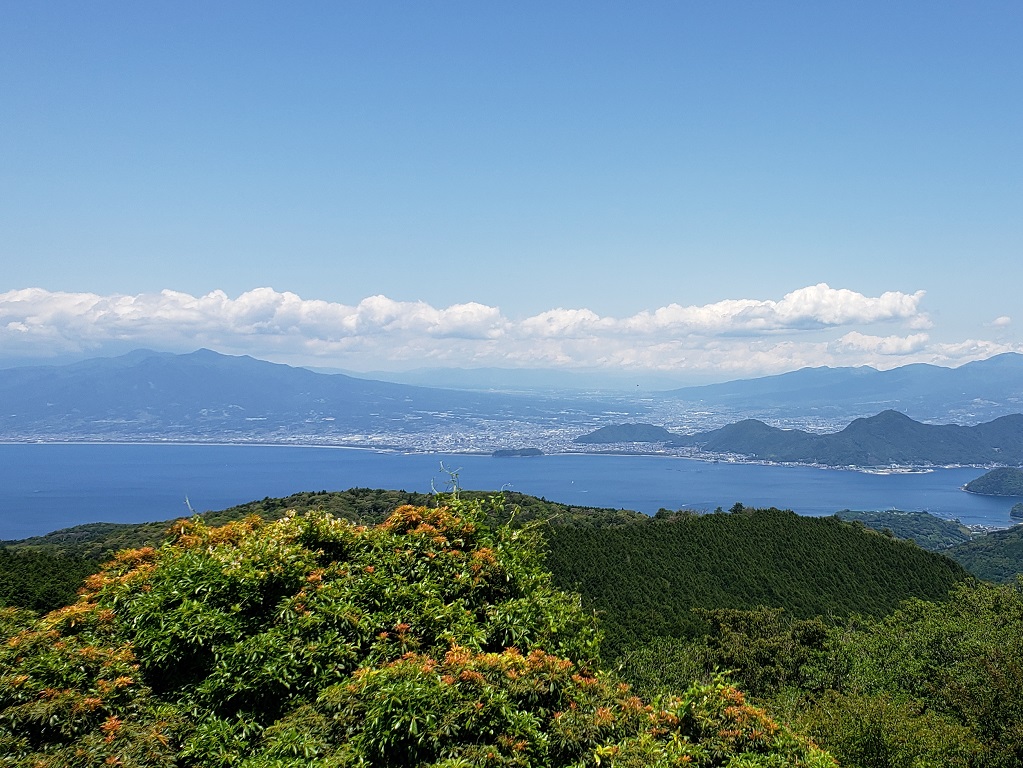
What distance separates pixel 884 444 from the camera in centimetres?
16175

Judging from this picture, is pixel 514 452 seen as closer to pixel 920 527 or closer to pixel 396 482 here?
pixel 396 482

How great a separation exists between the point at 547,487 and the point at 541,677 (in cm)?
10953

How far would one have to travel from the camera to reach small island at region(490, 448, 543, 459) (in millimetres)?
153750

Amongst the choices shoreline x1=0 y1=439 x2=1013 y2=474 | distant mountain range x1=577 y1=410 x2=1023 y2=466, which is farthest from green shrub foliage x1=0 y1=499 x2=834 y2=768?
distant mountain range x1=577 y1=410 x2=1023 y2=466

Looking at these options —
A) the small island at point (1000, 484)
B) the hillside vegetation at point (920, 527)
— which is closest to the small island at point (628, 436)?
the small island at point (1000, 484)

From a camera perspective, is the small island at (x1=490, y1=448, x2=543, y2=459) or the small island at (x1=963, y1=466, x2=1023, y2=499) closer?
the small island at (x1=963, y1=466, x2=1023, y2=499)

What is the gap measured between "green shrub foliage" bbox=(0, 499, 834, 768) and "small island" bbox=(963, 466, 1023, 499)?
5601 inches

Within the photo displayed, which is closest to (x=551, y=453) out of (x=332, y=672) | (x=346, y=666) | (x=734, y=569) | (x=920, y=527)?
(x=920, y=527)

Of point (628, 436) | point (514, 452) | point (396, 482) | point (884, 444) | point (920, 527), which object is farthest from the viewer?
point (628, 436)

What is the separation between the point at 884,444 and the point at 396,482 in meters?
126

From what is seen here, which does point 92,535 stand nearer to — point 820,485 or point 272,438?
point 820,485

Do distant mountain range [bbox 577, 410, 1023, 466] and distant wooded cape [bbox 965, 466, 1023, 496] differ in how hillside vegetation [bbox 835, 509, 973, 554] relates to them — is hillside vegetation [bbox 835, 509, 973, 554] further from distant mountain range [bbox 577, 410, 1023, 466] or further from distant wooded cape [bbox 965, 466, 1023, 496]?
distant mountain range [bbox 577, 410, 1023, 466]

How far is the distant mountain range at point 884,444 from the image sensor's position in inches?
6117

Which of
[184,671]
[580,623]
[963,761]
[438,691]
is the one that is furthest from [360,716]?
[963,761]
